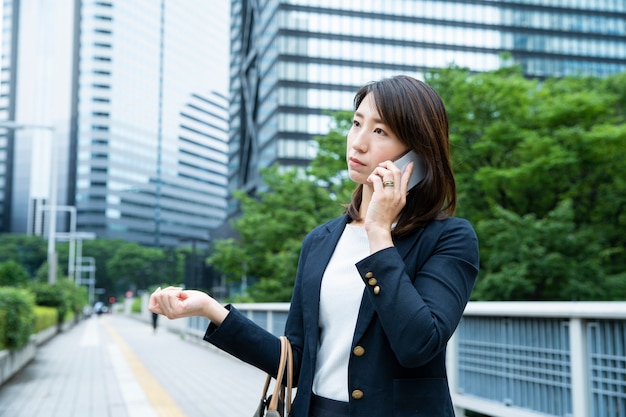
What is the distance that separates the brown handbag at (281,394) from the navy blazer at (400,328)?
0.02 m

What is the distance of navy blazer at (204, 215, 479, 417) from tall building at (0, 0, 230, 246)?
379 feet

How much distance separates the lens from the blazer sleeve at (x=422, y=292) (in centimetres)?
139

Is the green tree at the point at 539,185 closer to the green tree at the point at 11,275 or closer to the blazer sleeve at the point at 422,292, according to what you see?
the blazer sleeve at the point at 422,292

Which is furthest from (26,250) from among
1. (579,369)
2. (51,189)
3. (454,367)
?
(579,369)

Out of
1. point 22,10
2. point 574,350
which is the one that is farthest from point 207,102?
point 574,350

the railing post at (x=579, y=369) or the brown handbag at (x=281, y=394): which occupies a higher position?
the brown handbag at (x=281, y=394)

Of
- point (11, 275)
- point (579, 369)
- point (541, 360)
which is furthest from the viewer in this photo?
point (11, 275)

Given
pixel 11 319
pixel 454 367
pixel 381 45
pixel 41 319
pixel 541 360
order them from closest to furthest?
pixel 541 360 → pixel 454 367 → pixel 11 319 → pixel 41 319 → pixel 381 45

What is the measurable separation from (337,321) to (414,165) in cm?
39

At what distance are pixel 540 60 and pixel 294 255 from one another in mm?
51535

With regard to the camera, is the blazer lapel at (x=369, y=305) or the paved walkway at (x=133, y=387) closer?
the blazer lapel at (x=369, y=305)

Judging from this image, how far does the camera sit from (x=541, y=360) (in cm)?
518

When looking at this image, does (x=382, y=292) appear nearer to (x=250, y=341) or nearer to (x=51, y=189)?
(x=250, y=341)

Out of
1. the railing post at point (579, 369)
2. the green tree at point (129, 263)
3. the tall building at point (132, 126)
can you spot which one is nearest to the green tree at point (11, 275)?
the railing post at point (579, 369)
